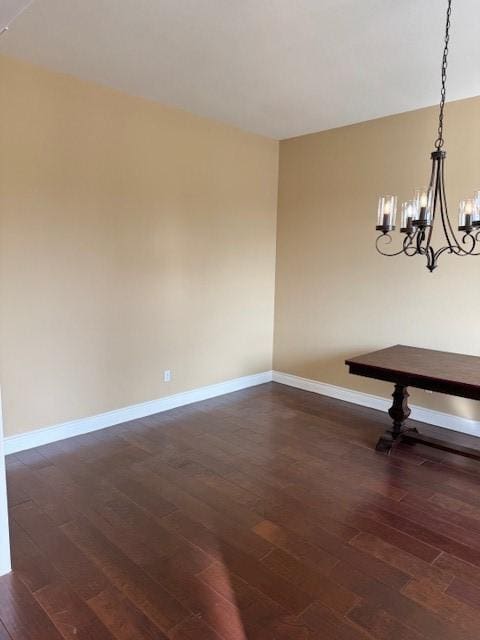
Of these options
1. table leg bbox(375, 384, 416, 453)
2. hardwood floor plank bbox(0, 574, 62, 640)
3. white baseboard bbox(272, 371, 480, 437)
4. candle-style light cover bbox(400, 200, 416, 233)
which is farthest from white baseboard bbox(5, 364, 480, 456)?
candle-style light cover bbox(400, 200, 416, 233)

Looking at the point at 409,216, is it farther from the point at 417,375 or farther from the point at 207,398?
the point at 207,398

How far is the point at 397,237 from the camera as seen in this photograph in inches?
159

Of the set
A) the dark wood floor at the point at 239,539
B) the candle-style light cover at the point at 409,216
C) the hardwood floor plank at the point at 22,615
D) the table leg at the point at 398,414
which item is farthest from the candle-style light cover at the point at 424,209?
the hardwood floor plank at the point at 22,615

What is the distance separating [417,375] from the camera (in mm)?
2984

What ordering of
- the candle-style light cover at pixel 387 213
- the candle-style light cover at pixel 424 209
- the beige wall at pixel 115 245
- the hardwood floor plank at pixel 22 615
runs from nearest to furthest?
the hardwood floor plank at pixel 22 615 → the candle-style light cover at pixel 424 209 → the candle-style light cover at pixel 387 213 → the beige wall at pixel 115 245

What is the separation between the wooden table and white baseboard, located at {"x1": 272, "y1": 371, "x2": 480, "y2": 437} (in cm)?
44

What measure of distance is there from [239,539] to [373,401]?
2474 mm

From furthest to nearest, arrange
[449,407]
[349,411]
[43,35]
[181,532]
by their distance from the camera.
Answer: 1. [349,411]
2. [449,407]
3. [43,35]
4. [181,532]

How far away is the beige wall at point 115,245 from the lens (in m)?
3.15

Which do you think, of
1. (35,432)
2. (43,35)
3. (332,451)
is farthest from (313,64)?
(35,432)

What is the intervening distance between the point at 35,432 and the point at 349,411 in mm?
2825

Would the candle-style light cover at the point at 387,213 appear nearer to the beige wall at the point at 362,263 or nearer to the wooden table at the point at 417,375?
the wooden table at the point at 417,375

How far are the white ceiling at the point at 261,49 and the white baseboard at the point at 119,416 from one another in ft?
8.89

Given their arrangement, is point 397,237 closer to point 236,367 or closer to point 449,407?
point 449,407
